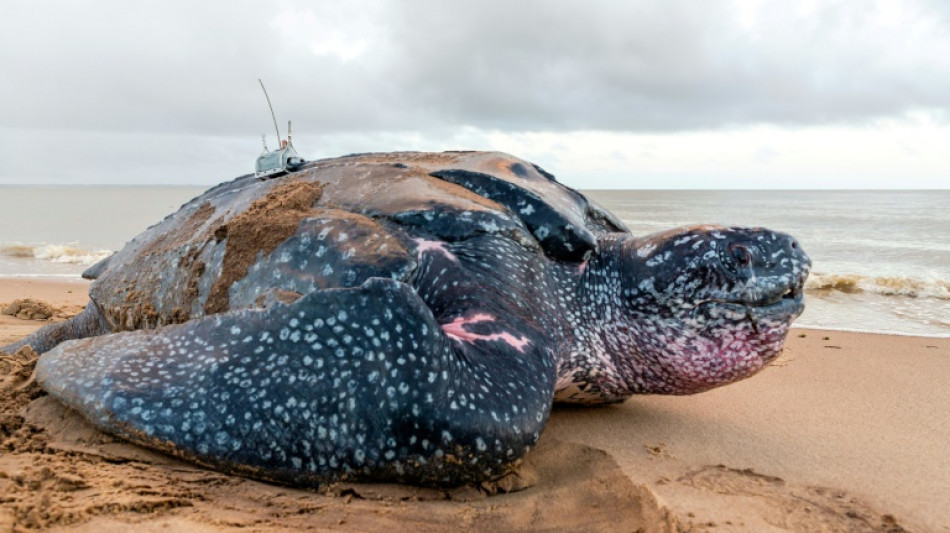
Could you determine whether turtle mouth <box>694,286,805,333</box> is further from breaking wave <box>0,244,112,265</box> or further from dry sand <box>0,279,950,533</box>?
breaking wave <box>0,244,112,265</box>

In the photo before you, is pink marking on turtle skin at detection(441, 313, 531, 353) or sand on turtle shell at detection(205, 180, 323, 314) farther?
sand on turtle shell at detection(205, 180, 323, 314)

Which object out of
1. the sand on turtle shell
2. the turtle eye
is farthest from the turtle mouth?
the sand on turtle shell

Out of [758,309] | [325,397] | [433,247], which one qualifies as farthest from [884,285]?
[325,397]

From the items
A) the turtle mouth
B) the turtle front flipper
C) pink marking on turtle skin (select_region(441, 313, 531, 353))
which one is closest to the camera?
the turtle front flipper

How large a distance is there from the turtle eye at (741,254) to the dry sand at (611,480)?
702 millimetres

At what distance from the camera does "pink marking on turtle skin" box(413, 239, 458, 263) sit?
2.36 meters

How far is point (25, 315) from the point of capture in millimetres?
5367

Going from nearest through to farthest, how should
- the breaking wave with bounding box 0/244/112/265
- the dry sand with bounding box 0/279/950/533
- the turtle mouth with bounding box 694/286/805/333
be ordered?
1. the dry sand with bounding box 0/279/950/533
2. the turtle mouth with bounding box 694/286/805/333
3. the breaking wave with bounding box 0/244/112/265

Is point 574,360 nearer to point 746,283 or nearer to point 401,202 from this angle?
point 746,283

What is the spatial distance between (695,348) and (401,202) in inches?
51.2

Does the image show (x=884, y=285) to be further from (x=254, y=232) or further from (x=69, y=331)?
(x=69, y=331)

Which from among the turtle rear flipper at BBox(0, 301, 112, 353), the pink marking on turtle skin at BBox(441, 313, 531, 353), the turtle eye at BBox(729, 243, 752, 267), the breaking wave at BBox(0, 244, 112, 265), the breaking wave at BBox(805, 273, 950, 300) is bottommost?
the breaking wave at BBox(805, 273, 950, 300)

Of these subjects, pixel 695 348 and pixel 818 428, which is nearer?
pixel 695 348

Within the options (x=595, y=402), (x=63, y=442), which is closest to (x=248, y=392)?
(x=63, y=442)
